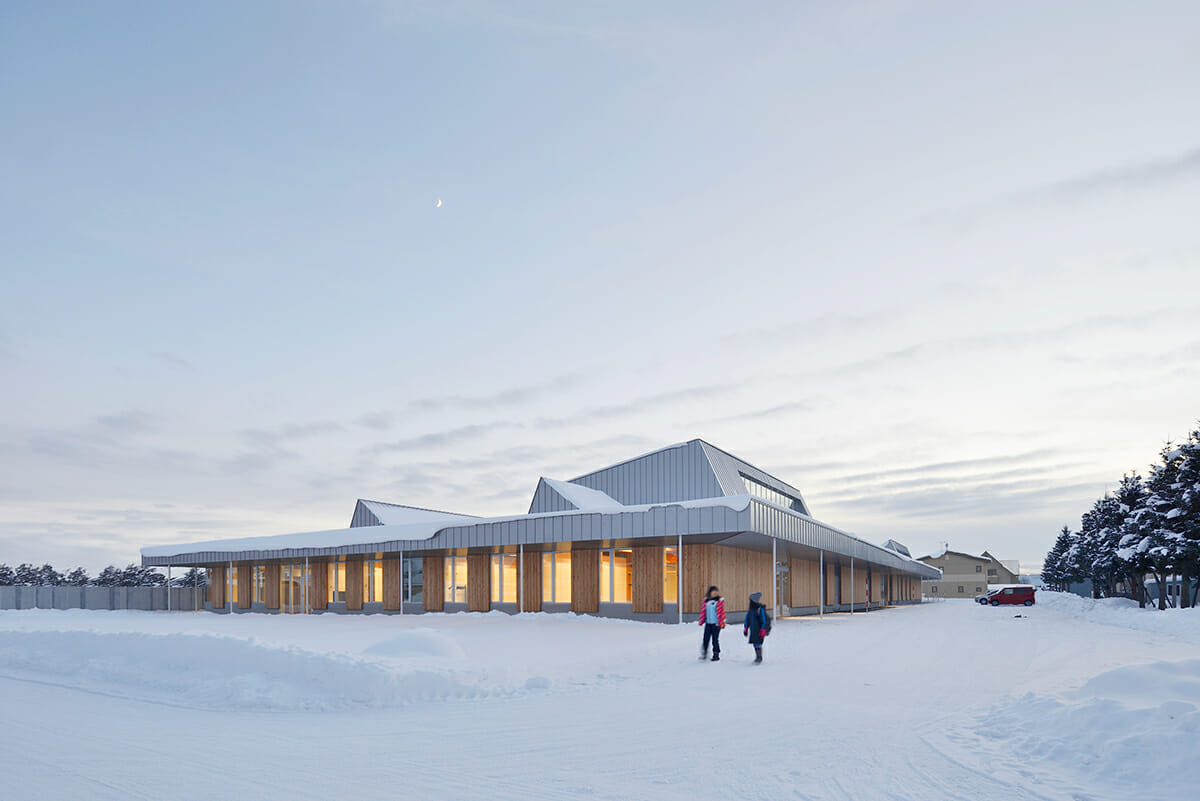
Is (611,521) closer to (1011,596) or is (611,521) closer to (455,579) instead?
(455,579)

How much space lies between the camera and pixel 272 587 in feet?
139

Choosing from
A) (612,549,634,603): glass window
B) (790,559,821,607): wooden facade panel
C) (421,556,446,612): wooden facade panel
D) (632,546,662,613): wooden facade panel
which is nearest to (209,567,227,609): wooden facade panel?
(421,556,446,612): wooden facade panel

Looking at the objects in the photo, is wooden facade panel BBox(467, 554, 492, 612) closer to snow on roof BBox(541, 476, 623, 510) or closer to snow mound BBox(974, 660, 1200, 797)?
snow on roof BBox(541, 476, 623, 510)

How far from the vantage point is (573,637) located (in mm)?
21219

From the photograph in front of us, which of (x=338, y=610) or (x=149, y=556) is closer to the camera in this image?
(x=338, y=610)

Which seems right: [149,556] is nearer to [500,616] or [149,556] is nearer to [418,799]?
[500,616]

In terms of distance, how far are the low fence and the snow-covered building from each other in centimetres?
357

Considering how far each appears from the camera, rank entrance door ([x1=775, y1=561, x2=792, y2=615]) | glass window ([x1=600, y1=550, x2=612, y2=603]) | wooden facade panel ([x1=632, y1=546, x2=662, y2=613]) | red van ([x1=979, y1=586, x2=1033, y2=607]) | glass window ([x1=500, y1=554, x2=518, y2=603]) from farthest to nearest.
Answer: red van ([x1=979, y1=586, x2=1033, y2=607]), entrance door ([x1=775, y1=561, x2=792, y2=615]), glass window ([x1=500, y1=554, x2=518, y2=603]), glass window ([x1=600, y1=550, x2=612, y2=603]), wooden facade panel ([x1=632, y1=546, x2=662, y2=613])

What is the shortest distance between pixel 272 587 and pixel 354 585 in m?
7.12

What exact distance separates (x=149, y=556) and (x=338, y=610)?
13.3 meters

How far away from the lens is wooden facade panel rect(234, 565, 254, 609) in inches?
1731

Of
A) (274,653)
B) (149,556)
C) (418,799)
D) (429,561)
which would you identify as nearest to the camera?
(418,799)

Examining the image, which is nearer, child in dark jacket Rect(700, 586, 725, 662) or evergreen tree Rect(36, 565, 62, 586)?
child in dark jacket Rect(700, 586, 725, 662)

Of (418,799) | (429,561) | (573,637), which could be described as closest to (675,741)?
(418,799)
